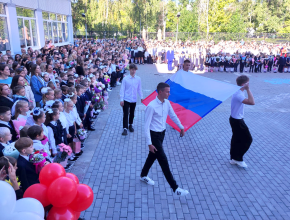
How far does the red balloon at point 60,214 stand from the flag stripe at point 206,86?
3.94 meters

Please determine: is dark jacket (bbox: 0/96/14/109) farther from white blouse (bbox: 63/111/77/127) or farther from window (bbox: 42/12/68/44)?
window (bbox: 42/12/68/44)

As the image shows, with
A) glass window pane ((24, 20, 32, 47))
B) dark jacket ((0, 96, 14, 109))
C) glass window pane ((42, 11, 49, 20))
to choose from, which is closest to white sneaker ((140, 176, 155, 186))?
dark jacket ((0, 96, 14, 109))

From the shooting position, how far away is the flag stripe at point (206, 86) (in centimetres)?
526

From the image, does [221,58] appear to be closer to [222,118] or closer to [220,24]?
[222,118]

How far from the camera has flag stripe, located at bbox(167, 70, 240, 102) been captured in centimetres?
526

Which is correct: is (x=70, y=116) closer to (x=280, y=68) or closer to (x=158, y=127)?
(x=158, y=127)

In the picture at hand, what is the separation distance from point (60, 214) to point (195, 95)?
434cm

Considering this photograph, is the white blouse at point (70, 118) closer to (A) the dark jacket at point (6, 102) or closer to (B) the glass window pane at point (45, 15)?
(A) the dark jacket at point (6, 102)

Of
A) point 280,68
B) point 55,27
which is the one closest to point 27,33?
point 55,27

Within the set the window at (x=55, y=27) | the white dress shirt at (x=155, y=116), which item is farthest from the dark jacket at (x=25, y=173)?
the window at (x=55, y=27)

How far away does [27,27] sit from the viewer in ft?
50.2

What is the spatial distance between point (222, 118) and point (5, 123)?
7078 mm

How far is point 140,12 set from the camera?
4488 cm

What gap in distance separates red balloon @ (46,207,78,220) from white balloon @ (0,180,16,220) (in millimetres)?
699
